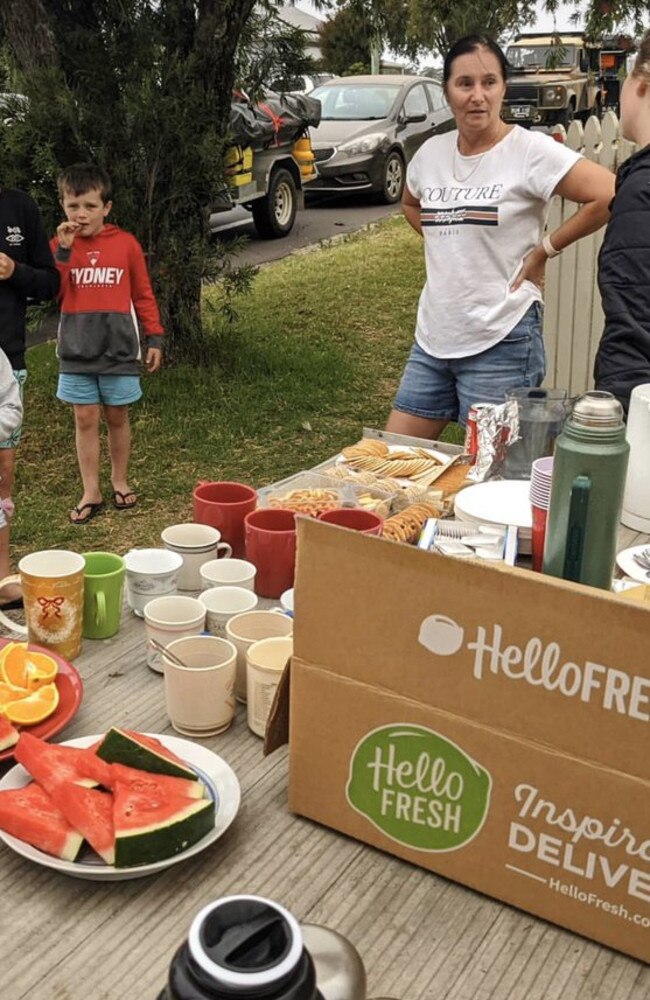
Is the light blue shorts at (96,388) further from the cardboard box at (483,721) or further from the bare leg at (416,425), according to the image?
the cardboard box at (483,721)

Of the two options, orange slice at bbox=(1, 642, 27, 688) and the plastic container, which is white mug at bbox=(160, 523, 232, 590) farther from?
orange slice at bbox=(1, 642, 27, 688)

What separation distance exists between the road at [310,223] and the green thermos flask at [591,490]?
8.98 meters

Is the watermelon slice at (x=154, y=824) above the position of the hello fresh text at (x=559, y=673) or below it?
below

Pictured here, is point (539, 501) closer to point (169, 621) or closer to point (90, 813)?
point (169, 621)

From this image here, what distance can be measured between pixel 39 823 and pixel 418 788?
0.47 metres

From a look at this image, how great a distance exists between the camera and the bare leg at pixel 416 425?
3.43m

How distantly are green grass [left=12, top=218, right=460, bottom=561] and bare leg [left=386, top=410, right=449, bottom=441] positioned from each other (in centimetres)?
170

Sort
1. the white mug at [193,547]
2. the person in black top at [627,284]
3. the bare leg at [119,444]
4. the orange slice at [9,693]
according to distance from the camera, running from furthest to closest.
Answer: the bare leg at [119,444]
the person in black top at [627,284]
the white mug at [193,547]
the orange slice at [9,693]

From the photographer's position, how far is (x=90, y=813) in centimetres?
125

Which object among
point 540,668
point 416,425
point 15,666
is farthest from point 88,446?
point 540,668

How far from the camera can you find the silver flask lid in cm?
125

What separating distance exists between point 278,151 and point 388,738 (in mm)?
10758

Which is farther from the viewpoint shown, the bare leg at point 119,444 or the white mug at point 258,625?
the bare leg at point 119,444

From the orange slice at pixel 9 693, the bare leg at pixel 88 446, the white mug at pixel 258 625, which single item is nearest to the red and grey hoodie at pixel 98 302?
the bare leg at pixel 88 446
